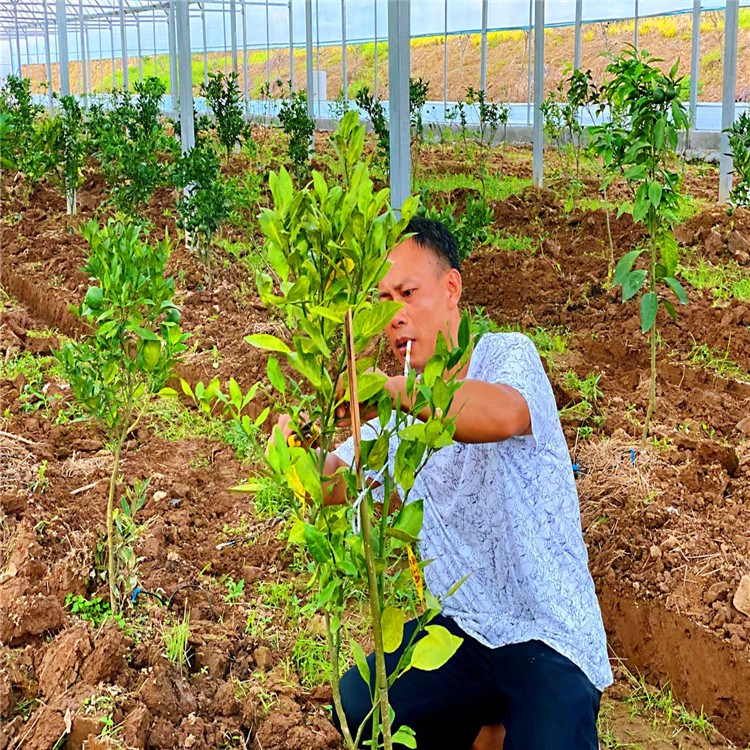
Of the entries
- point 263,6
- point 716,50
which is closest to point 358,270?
point 263,6

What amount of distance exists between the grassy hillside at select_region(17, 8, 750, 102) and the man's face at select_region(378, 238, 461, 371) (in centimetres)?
2215

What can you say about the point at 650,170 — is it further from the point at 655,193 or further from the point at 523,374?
the point at 523,374

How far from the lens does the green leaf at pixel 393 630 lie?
1502mm

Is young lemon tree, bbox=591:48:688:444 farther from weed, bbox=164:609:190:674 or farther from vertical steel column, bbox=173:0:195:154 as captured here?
vertical steel column, bbox=173:0:195:154

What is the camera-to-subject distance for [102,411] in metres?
2.97

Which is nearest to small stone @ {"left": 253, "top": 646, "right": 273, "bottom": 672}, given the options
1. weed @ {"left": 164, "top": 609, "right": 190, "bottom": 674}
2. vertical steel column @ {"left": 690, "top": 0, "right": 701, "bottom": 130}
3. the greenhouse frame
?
weed @ {"left": 164, "top": 609, "right": 190, "bottom": 674}

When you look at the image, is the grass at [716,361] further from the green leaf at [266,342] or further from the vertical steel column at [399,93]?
the green leaf at [266,342]

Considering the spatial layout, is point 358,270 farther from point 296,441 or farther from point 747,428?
point 747,428

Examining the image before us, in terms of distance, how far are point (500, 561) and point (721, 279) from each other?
520 centimetres

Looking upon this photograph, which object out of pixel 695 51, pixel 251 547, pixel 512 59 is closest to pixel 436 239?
pixel 251 547

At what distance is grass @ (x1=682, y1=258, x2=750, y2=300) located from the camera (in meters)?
6.28

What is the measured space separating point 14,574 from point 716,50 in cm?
2863

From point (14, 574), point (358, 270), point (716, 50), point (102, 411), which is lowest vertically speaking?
point (14, 574)

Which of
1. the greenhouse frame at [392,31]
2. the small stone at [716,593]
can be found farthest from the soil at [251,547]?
the greenhouse frame at [392,31]
